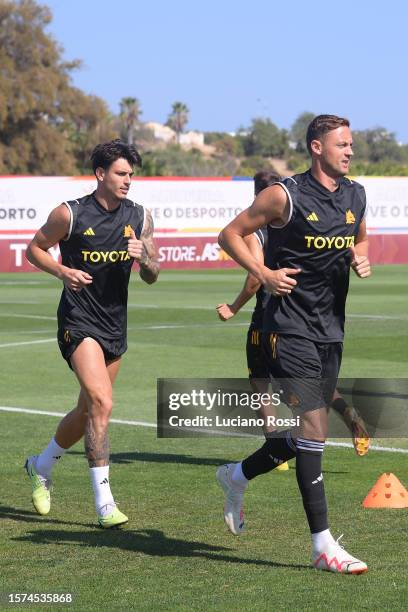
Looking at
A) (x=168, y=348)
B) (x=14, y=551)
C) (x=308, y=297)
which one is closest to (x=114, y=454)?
(x=14, y=551)

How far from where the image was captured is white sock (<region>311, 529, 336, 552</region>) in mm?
6926

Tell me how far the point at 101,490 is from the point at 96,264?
1.32 meters

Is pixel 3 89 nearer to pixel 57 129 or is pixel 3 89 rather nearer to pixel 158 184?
pixel 57 129

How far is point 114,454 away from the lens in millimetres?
10898

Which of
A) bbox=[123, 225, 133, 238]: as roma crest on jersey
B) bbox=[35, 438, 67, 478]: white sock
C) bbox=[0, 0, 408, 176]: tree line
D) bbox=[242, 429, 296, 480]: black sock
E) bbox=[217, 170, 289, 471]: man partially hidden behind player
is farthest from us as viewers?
bbox=[0, 0, 408, 176]: tree line

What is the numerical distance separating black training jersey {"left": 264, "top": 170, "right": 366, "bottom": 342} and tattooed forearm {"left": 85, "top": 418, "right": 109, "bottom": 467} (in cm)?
148

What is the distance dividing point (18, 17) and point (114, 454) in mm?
72043

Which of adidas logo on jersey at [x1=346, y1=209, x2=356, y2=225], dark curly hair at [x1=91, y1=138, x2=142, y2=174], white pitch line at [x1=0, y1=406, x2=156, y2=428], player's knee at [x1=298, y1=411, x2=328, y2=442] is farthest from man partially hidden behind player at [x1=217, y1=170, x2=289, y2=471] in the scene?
white pitch line at [x1=0, y1=406, x2=156, y2=428]

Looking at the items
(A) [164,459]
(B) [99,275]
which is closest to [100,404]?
(B) [99,275]

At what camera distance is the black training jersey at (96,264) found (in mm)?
8359

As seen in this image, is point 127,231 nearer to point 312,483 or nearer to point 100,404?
point 100,404

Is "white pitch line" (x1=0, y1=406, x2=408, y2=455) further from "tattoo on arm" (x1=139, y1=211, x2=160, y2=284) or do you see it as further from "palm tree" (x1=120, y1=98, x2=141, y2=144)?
"palm tree" (x1=120, y1=98, x2=141, y2=144)

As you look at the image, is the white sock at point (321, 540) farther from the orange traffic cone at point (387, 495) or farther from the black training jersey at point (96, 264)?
the black training jersey at point (96, 264)

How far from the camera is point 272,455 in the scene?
24.8 feet
